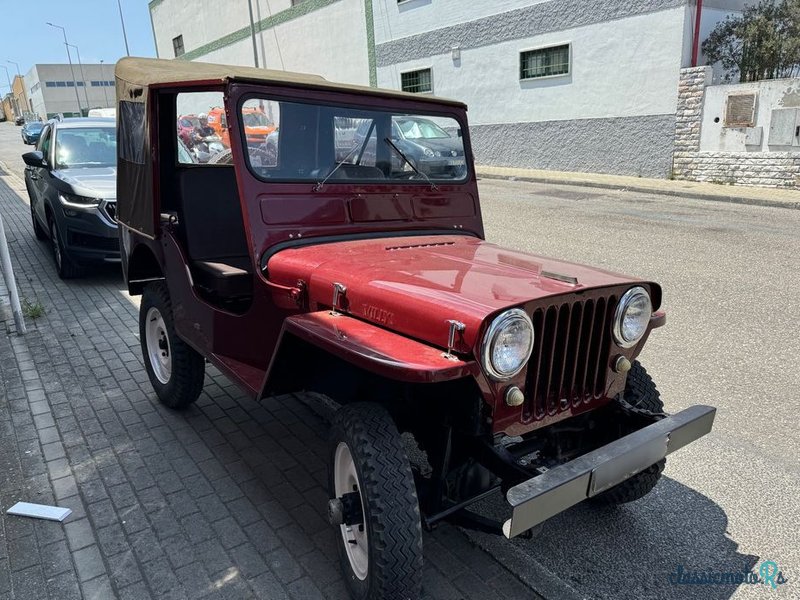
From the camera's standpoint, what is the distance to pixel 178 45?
3459 cm

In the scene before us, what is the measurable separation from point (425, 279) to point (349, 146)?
3.91ft

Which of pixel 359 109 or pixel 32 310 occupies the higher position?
pixel 359 109

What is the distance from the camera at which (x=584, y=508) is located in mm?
2939

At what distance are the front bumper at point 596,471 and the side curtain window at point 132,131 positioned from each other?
3148 millimetres

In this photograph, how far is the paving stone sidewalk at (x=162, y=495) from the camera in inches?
98.3

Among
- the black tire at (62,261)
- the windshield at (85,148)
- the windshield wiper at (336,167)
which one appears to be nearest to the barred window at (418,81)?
the windshield at (85,148)

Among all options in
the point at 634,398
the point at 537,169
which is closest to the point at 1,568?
the point at 634,398

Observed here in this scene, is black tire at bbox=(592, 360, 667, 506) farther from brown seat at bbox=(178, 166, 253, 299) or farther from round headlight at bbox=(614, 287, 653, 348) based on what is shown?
brown seat at bbox=(178, 166, 253, 299)

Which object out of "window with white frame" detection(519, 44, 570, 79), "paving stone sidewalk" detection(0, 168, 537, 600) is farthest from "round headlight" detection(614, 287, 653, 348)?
"window with white frame" detection(519, 44, 570, 79)

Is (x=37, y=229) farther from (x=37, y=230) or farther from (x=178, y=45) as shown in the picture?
(x=178, y=45)

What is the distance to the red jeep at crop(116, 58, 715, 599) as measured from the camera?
2.09m

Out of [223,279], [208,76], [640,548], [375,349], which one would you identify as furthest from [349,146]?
[640,548]

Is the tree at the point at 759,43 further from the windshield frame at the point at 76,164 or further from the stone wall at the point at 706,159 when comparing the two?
the windshield frame at the point at 76,164

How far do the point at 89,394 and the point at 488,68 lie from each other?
597 inches
